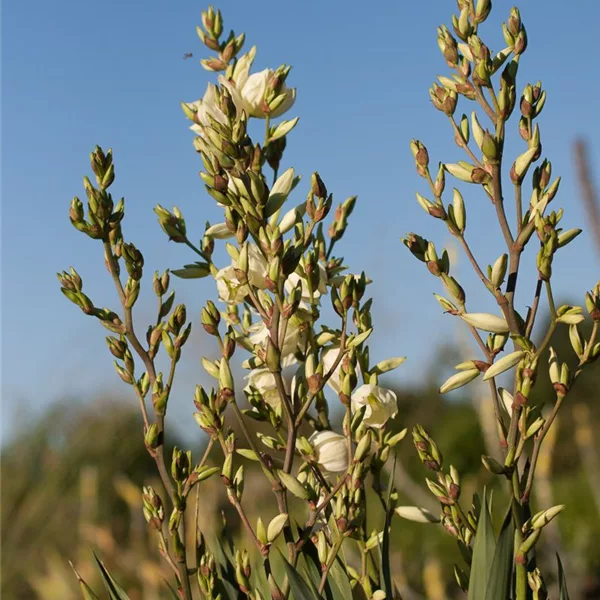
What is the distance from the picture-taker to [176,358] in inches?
36.9

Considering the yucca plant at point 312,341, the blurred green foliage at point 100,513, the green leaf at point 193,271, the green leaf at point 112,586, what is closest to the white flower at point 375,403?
the yucca plant at point 312,341

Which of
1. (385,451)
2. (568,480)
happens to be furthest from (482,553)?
(568,480)

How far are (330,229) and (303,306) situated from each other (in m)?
0.16

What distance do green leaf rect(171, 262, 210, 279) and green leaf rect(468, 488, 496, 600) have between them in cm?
44

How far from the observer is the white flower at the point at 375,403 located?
0.93m

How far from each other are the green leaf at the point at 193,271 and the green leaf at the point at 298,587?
1.28 ft

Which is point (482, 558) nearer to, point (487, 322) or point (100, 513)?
point (487, 322)

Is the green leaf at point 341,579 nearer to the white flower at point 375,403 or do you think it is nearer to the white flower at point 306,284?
the white flower at point 375,403

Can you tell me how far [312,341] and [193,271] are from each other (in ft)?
0.62

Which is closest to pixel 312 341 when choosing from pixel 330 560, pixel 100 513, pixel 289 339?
pixel 289 339

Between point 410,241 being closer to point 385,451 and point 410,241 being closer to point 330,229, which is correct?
point 330,229

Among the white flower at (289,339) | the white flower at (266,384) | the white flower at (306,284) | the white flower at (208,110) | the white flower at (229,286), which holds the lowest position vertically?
the white flower at (266,384)

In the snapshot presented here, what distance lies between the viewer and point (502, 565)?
2.75 ft

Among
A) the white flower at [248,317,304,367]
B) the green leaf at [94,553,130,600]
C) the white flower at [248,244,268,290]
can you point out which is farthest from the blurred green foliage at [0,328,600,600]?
the white flower at [248,244,268,290]
